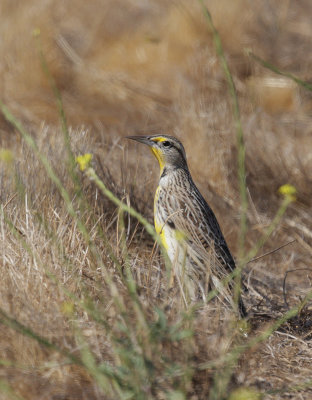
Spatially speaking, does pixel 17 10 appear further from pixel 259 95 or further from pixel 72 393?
pixel 72 393

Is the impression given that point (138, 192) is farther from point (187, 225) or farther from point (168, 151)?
point (187, 225)

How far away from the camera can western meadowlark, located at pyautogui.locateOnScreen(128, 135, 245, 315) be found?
427 centimetres

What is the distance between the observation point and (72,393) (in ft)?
9.63

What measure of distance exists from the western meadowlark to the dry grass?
0.21 meters

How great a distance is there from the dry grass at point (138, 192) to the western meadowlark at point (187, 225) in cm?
21

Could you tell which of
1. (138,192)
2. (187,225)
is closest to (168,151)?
(138,192)

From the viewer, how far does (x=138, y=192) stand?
5465mm

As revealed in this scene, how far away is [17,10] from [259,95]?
3.76m

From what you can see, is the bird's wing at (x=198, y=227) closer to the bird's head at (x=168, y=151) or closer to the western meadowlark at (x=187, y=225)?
the western meadowlark at (x=187, y=225)

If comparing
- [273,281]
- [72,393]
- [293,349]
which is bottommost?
[273,281]

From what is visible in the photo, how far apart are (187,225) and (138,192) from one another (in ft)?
3.05

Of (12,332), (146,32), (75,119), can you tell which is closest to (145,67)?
(146,32)

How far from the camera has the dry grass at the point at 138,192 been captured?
2.88 metres

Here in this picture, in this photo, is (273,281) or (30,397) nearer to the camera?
(30,397)
